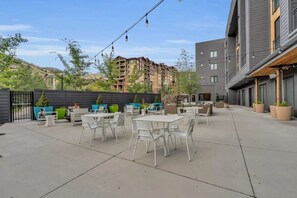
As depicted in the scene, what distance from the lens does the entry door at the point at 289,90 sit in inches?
347

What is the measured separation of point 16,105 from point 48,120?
2453mm

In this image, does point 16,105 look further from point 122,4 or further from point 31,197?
point 31,197

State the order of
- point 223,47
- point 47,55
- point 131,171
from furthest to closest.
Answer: point 223,47, point 47,55, point 131,171

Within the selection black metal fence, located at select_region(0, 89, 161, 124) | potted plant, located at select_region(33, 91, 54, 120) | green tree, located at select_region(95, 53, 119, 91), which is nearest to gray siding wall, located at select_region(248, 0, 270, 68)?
black metal fence, located at select_region(0, 89, 161, 124)

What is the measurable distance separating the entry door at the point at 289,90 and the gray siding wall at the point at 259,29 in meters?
2.79

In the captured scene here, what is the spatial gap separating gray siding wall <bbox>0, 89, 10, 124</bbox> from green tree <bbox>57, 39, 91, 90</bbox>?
6.86m

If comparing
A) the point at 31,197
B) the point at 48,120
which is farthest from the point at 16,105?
the point at 31,197

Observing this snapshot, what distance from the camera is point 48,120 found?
291 inches

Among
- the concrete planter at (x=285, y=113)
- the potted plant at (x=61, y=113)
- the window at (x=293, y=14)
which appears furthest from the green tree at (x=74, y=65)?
the concrete planter at (x=285, y=113)

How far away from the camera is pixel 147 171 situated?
276 cm

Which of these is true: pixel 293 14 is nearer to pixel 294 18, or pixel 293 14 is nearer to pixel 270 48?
pixel 294 18

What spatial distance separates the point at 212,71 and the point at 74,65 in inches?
A: 960

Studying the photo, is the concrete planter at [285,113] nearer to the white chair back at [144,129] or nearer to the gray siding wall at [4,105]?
the white chair back at [144,129]

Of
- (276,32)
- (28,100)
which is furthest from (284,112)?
(28,100)
